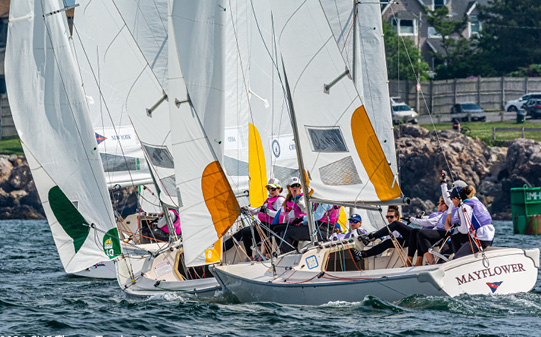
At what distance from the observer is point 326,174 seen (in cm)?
1390

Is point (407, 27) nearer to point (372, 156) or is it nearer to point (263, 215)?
point (263, 215)

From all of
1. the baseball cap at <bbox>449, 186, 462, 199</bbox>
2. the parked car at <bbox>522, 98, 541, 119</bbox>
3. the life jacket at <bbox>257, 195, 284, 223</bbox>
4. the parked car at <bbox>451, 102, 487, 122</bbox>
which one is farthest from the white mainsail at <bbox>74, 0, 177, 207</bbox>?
the parked car at <bbox>522, 98, 541, 119</bbox>

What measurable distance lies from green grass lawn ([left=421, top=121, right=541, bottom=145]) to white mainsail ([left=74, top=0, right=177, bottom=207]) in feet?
95.1

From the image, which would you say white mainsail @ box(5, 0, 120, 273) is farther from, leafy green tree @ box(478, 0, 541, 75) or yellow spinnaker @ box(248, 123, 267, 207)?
leafy green tree @ box(478, 0, 541, 75)

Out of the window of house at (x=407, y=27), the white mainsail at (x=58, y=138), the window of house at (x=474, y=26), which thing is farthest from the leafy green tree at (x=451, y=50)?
the white mainsail at (x=58, y=138)

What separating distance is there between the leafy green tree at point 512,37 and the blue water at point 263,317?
45251mm

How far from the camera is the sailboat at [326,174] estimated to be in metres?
13.1

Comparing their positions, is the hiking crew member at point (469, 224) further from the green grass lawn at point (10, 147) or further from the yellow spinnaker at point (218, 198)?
the green grass lawn at point (10, 147)

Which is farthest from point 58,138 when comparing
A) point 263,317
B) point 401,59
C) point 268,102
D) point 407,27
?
point 407,27

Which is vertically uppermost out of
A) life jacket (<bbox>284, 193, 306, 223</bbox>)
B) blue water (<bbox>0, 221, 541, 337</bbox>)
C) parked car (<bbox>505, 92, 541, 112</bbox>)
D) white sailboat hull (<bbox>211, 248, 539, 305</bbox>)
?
parked car (<bbox>505, 92, 541, 112</bbox>)

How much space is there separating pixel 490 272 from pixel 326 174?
273cm

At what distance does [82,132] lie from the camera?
14891mm

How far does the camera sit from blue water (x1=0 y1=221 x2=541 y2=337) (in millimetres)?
11430

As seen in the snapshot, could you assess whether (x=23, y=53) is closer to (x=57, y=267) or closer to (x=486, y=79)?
(x=57, y=267)
